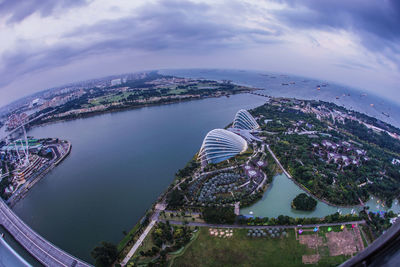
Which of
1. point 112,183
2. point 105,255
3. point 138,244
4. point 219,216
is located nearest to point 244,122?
point 219,216

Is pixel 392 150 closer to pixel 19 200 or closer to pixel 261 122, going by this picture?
pixel 261 122

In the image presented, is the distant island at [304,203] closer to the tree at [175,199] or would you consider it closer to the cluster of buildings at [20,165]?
the tree at [175,199]

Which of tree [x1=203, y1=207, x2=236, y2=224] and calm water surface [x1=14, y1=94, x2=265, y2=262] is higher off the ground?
tree [x1=203, y1=207, x2=236, y2=224]

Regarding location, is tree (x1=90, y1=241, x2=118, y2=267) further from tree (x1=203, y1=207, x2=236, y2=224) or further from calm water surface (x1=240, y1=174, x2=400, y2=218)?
calm water surface (x1=240, y1=174, x2=400, y2=218)

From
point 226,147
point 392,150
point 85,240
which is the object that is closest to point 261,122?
point 226,147

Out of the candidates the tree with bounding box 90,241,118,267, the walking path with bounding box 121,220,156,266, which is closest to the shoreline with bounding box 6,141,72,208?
the tree with bounding box 90,241,118,267

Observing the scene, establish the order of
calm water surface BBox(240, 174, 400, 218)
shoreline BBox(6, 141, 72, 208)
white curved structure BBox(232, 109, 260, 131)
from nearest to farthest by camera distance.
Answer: calm water surface BBox(240, 174, 400, 218) → shoreline BBox(6, 141, 72, 208) → white curved structure BBox(232, 109, 260, 131)
